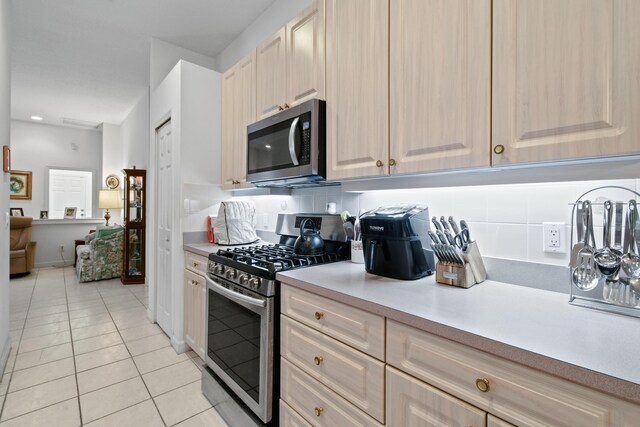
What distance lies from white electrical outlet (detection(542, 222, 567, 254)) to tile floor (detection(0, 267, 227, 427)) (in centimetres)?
183

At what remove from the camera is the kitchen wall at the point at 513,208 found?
1.09 m

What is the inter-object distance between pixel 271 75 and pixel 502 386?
2014 millimetres

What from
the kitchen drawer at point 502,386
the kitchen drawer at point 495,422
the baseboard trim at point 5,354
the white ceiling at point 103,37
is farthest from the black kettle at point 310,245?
the baseboard trim at point 5,354

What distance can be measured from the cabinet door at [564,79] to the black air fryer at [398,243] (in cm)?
44

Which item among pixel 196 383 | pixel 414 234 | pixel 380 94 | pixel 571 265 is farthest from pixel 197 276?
pixel 571 265

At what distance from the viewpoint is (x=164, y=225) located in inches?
111

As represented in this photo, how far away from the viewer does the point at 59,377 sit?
209 centimetres

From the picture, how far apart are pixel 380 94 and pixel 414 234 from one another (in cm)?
65

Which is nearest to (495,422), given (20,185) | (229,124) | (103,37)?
(229,124)

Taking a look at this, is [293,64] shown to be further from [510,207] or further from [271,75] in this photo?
[510,207]

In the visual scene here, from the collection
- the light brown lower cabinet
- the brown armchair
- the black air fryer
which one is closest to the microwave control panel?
the black air fryer

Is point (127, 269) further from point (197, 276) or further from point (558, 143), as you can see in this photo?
point (558, 143)

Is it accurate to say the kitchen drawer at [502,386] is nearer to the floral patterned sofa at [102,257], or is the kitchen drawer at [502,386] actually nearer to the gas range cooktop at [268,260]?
the gas range cooktop at [268,260]

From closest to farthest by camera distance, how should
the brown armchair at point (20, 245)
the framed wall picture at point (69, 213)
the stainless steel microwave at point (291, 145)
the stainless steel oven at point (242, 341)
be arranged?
the stainless steel oven at point (242, 341)
the stainless steel microwave at point (291, 145)
the brown armchair at point (20, 245)
the framed wall picture at point (69, 213)
